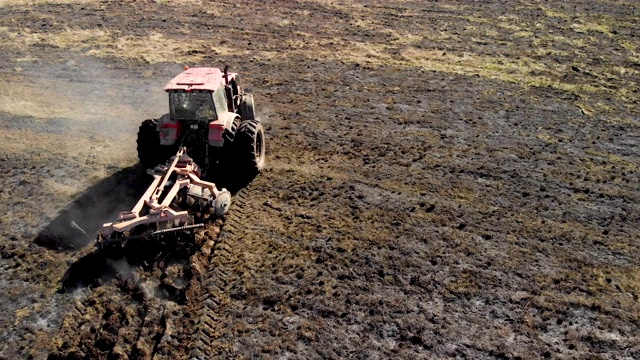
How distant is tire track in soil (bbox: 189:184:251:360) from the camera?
750cm

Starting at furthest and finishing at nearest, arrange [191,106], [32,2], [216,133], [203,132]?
[32,2], [203,132], [191,106], [216,133]

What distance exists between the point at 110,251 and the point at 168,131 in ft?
8.82

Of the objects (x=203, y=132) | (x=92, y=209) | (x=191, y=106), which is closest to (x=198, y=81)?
(x=191, y=106)

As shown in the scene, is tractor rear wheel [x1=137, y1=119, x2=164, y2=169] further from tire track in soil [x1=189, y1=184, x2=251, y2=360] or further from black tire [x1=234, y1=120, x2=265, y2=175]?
tire track in soil [x1=189, y1=184, x2=251, y2=360]

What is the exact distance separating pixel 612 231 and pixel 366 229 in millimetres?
4528

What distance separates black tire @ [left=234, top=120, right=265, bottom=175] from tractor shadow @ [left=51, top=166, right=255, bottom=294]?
1.15 ft

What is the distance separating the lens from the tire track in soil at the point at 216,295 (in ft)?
24.6

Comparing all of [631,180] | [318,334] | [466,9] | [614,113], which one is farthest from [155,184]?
[466,9]

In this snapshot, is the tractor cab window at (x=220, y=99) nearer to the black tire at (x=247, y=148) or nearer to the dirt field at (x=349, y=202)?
the black tire at (x=247, y=148)

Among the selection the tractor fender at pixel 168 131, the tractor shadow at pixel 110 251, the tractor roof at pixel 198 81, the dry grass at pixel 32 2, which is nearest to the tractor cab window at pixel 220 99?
the tractor roof at pixel 198 81

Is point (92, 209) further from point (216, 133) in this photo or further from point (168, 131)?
point (216, 133)

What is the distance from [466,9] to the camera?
21.6 metres

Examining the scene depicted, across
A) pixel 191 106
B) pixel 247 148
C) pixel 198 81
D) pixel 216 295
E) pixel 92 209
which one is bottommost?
pixel 216 295

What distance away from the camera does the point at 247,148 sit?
10422 millimetres
